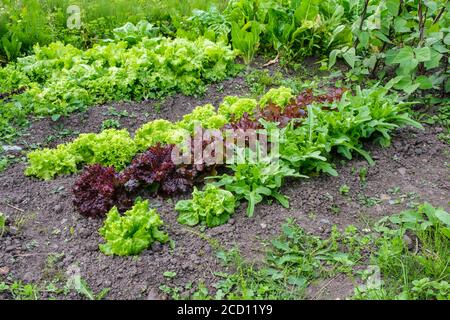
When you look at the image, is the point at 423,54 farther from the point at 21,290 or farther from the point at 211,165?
the point at 21,290

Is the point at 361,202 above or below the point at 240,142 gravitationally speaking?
below

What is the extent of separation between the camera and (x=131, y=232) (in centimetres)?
362

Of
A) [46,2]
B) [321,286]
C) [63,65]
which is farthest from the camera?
[46,2]

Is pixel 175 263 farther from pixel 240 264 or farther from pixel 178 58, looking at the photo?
pixel 178 58

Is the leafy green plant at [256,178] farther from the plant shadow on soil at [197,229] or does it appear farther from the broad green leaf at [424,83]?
the broad green leaf at [424,83]

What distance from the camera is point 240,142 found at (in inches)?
172

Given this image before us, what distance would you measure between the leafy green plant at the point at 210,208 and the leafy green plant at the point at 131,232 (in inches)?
10.2

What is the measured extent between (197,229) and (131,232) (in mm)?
477

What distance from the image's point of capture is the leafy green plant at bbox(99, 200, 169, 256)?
3.57 metres

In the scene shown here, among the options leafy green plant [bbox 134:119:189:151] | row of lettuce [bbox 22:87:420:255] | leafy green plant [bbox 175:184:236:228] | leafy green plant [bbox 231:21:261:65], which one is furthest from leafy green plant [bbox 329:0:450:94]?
leafy green plant [bbox 175:184:236:228]

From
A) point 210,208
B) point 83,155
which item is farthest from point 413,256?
point 83,155

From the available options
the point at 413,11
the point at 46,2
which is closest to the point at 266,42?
the point at 413,11

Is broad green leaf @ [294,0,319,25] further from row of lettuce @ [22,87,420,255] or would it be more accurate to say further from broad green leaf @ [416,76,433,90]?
broad green leaf @ [416,76,433,90]

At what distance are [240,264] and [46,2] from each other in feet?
16.3
